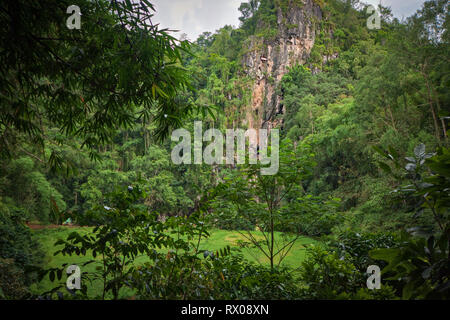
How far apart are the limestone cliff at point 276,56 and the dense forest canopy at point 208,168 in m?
0.48

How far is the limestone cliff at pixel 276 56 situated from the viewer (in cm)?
2350

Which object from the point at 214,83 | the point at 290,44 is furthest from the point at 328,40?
the point at 214,83

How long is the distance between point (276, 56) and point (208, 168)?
1371 centimetres

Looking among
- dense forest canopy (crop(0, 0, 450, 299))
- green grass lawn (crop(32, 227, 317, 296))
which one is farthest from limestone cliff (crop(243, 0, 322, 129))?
green grass lawn (crop(32, 227, 317, 296))

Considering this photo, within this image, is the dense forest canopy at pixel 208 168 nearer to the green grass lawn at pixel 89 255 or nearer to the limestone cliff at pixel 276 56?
the green grass lawn at pixel 89 255

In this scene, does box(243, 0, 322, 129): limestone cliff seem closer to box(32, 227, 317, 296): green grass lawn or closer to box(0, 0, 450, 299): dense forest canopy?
box(0, 0, 450, 299): dense forest canopy

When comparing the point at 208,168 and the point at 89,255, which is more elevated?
the point at 208,168

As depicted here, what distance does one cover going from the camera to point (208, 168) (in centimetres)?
1966

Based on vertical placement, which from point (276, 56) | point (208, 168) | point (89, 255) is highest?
point (276, 56)

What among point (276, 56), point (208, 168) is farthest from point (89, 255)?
point (276, 56)

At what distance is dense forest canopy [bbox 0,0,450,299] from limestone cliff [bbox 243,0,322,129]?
476 mm

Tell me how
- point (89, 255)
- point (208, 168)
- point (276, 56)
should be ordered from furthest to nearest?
point (276, 56) < point (208, 168) < point (89, 255)

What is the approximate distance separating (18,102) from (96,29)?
0.70 meters

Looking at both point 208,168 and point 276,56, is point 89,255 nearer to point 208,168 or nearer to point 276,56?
point 208,168
